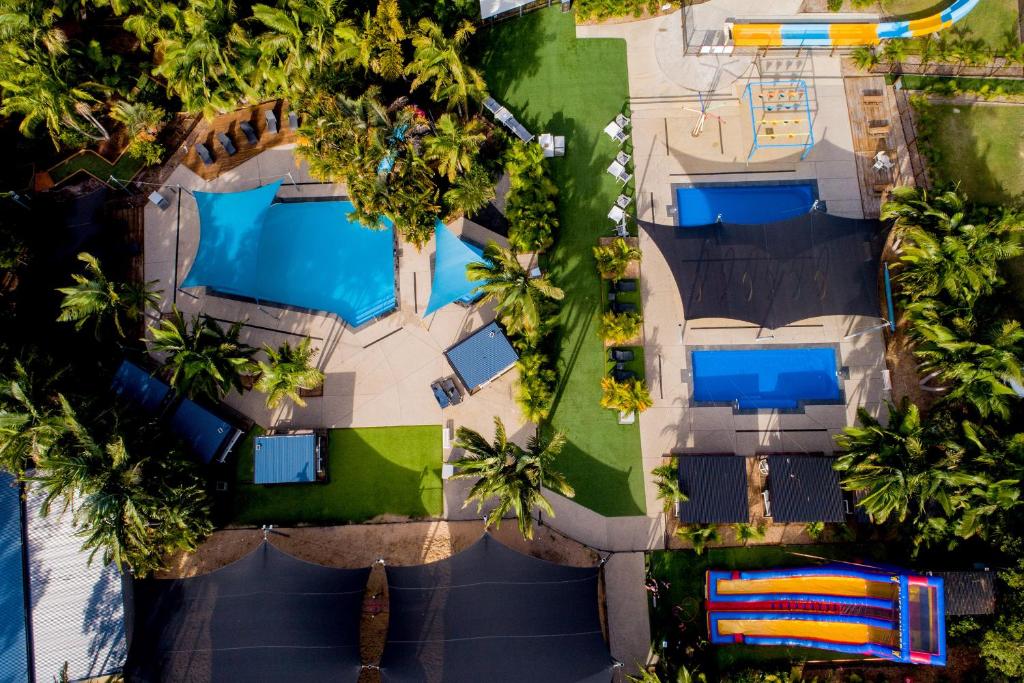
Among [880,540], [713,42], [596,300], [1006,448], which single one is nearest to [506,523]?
[596,300]

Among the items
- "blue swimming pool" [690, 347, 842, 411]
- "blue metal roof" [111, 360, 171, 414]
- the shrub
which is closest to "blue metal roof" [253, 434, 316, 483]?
"blue metal roof" [111, 360, 171, 414]

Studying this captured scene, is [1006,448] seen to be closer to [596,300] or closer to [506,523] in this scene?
[596,300]

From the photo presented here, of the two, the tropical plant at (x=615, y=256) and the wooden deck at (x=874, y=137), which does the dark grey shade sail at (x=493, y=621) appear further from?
the wooden deck at (x=874, y=137)

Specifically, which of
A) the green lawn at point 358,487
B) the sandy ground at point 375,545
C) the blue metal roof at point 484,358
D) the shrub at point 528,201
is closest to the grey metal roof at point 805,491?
the sandy ground at point 375,545

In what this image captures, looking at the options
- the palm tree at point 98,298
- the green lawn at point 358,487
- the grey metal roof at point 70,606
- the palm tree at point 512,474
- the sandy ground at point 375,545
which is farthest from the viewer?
the green lawn at point 358,487

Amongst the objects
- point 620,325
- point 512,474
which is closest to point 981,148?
point 620,325
